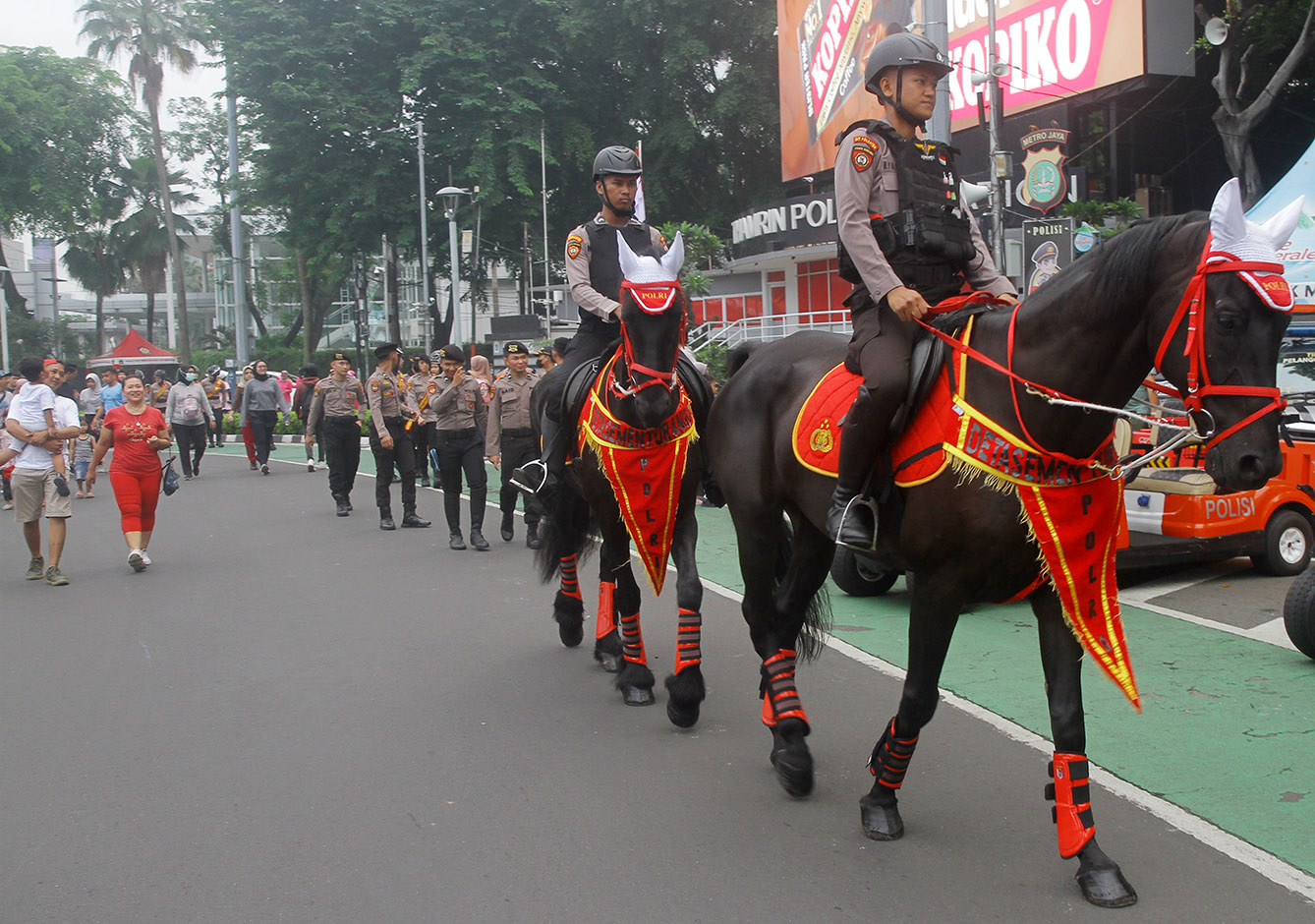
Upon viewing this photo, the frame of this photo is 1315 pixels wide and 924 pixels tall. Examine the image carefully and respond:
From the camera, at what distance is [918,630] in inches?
162

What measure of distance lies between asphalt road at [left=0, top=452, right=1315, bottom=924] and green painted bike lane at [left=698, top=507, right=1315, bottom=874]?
22 centimetres

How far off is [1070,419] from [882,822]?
5.44 ft

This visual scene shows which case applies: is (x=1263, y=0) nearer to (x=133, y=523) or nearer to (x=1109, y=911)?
(x=133, y=523)

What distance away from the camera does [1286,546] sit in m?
9.20

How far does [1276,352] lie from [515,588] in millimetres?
7365

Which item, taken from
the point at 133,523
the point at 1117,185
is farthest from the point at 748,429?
the point at 1117,185

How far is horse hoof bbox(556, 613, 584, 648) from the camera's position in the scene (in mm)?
7645

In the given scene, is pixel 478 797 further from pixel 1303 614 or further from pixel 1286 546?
pixel 1286 546

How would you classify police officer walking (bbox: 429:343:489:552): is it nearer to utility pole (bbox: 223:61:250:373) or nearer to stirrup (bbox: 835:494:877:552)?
stirrup (bbox: 835:494:877:552)

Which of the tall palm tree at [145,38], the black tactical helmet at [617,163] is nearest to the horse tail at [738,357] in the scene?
the black tactical helmet at [617,163]

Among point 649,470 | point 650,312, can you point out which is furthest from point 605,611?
point 650,312

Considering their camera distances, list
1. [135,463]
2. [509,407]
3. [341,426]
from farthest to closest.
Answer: [341,426] → [509,407] → [135,463]

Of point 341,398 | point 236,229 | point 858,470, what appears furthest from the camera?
point 236,229

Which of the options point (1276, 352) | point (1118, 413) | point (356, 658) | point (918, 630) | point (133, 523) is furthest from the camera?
point (133, 523)
